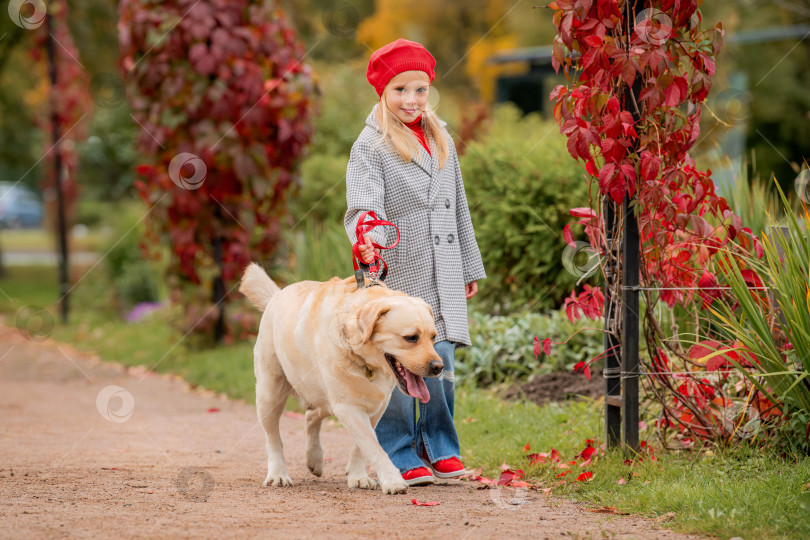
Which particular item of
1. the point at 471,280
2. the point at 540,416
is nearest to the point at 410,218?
the point at 471,280

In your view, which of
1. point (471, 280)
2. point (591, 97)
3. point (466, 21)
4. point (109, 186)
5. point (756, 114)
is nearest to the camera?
point (591, 97)

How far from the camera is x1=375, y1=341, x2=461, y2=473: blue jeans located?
4418 millimetres

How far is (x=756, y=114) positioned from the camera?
24328 millimetres

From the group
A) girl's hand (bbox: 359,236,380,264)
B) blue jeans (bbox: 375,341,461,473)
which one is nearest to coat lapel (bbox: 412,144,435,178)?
girl's hand (bbox: 359,236,380,264)

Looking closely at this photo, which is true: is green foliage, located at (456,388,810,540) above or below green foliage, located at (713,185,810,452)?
below

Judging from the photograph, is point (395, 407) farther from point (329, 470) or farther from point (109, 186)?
point (109, 186)

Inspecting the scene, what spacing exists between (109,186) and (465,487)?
60.5 feet

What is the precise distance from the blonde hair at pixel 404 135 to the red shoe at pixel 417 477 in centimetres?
155
